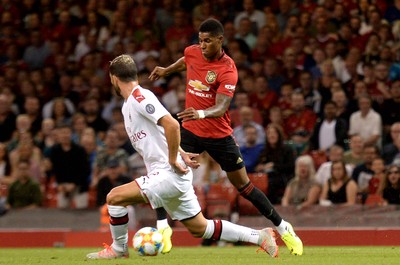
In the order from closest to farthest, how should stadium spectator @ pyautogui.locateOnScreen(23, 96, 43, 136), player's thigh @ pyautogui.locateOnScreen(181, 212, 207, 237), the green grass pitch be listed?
the green grass pitch < player's thigh @ pyautogui.locateOnScreen(181, 212, 207, 237) < stadium spectator @ pyautogui.locateOnScreen(23, 96, 43, 136)

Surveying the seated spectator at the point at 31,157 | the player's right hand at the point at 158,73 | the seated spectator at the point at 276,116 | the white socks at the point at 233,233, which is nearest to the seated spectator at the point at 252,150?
the seated spectator at the point at 276,116

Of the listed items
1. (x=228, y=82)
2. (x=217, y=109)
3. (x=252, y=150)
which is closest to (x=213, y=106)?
(x=217, y=109)

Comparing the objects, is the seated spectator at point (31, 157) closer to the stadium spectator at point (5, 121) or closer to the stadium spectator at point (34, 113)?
the stadium spectator at point (5, 121)

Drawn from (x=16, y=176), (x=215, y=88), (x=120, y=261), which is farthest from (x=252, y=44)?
(x=120, y=261)

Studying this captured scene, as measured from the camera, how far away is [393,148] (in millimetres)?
14477

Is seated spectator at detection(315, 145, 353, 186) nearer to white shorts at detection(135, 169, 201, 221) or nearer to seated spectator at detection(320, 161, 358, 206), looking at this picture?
seated spectator at detection(320, 161, 358, 206)

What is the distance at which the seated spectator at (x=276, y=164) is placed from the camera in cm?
1441

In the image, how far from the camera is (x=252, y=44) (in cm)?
1780

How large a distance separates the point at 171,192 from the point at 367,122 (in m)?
6.72

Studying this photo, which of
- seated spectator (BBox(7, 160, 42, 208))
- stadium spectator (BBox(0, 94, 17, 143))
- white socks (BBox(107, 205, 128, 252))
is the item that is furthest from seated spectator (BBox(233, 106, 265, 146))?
white socks (BBox(107, 205, 128, 252))

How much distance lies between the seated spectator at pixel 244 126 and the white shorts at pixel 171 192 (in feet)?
20.3

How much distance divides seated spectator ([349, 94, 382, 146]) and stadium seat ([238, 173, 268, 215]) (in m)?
1.64

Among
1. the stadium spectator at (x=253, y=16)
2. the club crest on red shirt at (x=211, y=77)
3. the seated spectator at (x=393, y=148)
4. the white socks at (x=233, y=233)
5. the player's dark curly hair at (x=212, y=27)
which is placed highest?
the player's dark curly hair at (x=212, y=27)

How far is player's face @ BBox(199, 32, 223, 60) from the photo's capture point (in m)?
10.0
